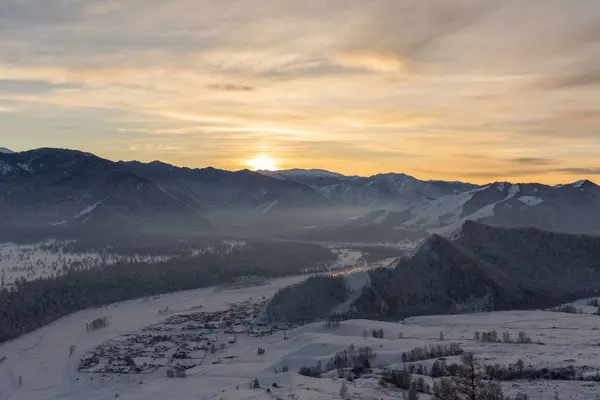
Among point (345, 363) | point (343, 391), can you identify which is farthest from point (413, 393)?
point (345, 363)

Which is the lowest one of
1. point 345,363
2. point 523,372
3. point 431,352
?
point 345,363

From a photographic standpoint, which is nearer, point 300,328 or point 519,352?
point 519,352

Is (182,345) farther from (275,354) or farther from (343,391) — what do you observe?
(343,391)

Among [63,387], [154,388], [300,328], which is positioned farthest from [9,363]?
[300,328]

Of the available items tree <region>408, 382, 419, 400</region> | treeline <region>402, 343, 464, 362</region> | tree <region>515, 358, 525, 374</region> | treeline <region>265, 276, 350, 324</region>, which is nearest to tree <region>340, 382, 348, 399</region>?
tree <region>408, 382, 419, 400</region>

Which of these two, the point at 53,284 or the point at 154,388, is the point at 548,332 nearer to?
the point at 154,388

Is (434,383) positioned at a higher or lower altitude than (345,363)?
higher

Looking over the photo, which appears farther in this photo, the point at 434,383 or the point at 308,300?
the point at 308,300
